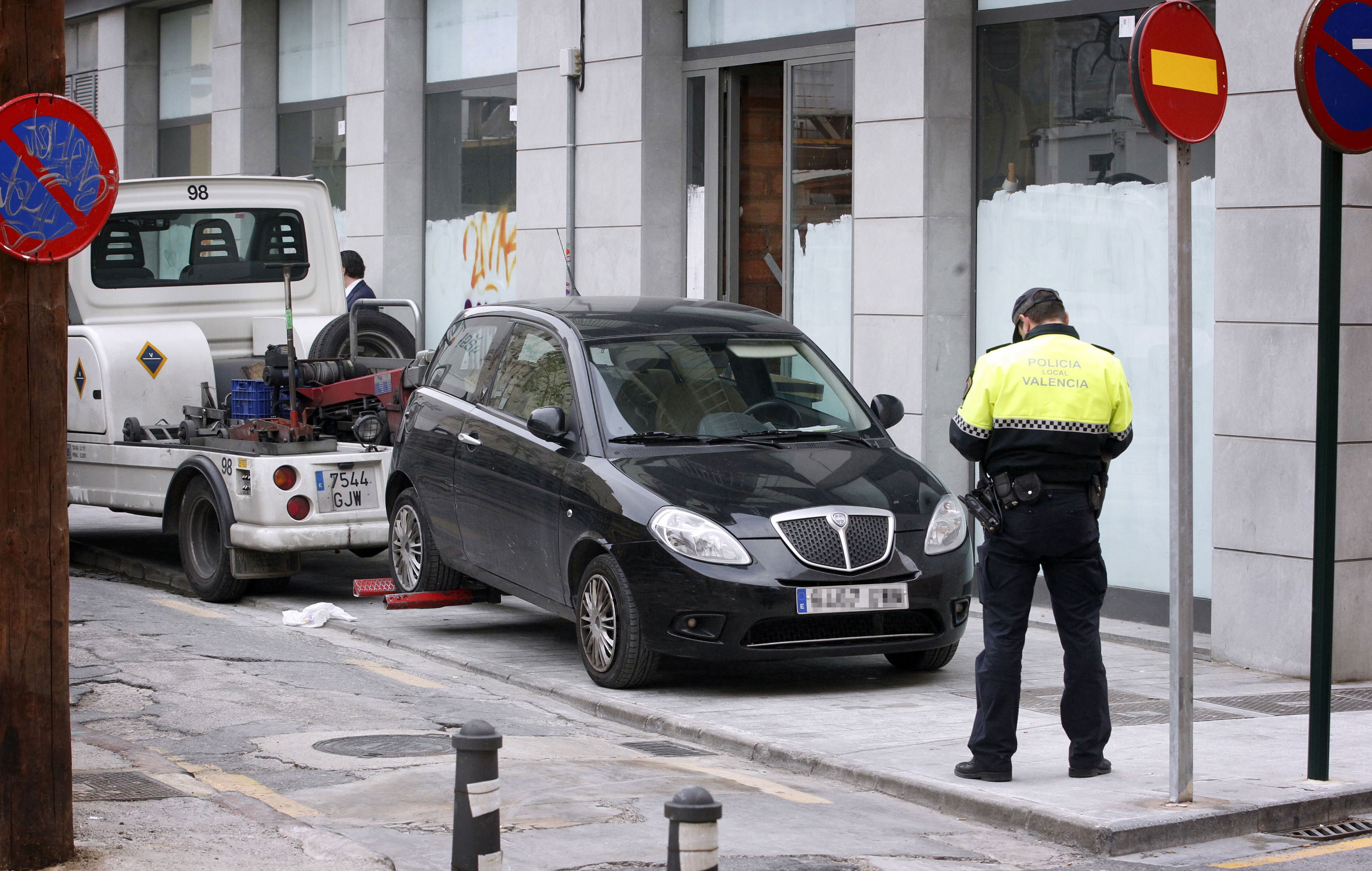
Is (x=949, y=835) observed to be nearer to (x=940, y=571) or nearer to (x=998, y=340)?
(x=940, y=571)

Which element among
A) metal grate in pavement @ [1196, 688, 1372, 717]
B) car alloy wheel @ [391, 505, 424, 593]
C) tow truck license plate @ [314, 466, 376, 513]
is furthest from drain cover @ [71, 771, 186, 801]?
metal grate in pavement @ [1196, 688, 1372, 717]

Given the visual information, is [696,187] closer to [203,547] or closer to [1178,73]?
[203,547]

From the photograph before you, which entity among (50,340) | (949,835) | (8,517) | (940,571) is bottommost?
(949,835)

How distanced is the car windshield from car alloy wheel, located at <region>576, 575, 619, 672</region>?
0.76m

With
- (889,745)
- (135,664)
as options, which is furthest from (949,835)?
(135,664)

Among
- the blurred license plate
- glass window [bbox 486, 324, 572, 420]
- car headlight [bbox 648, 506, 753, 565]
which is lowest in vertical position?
the blurred license plate

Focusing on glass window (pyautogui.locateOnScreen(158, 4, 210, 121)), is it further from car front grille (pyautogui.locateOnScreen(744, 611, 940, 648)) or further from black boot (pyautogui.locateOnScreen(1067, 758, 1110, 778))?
black boot (pyautogui.locateOnScreen(1067, 758, 1110, 778))

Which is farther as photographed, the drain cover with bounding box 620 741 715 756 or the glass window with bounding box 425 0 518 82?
the glass window with bounding box 425 0 518 82

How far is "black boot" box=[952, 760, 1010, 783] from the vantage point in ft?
Answer: 21.8

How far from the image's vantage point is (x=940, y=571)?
8328mm

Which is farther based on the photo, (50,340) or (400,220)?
(400,220)

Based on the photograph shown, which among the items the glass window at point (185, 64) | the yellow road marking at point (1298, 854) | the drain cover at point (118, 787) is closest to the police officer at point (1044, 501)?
the yellow road marking at point (1298, 854)

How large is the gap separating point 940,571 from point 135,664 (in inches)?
162

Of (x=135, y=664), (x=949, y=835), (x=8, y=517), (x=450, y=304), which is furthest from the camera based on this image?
(x=450, y=304)
